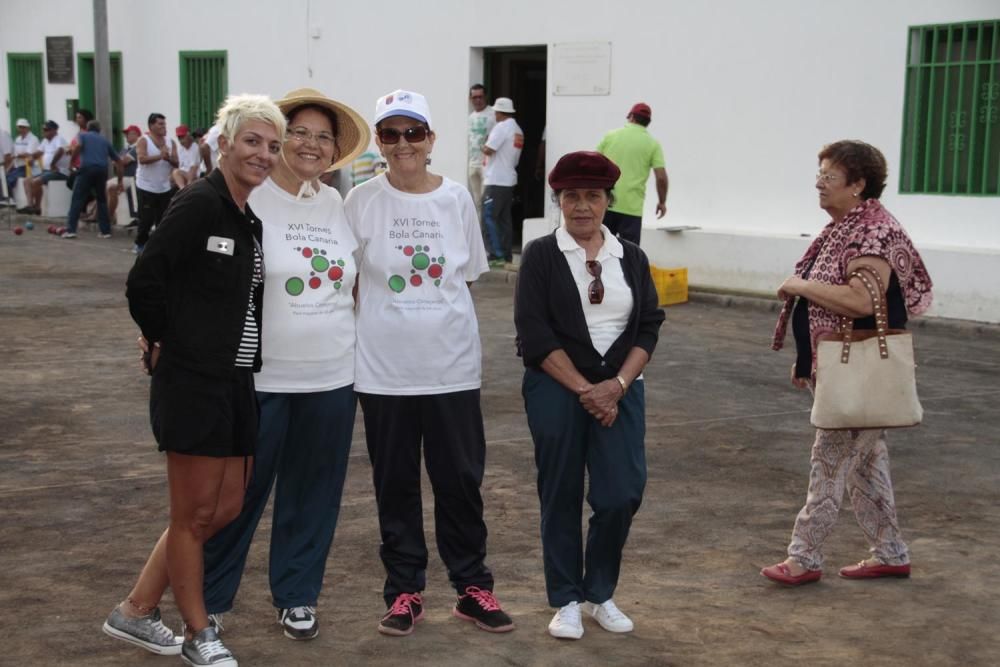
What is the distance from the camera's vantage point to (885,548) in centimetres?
550

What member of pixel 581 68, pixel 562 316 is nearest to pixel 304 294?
pixel 562 316

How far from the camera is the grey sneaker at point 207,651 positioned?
4.41 m

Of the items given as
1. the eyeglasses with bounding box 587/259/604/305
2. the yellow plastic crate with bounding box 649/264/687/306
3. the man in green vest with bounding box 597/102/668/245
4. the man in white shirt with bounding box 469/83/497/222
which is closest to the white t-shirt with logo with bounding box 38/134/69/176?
the man in white shirt with bounding box 469/83/497/222

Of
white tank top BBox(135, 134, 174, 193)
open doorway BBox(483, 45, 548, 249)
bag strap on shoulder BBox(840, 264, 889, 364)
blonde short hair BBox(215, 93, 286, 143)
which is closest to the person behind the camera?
blonde short hair BBox(215, 93, 286, 143)

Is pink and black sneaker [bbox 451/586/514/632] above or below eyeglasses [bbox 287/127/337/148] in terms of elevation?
below

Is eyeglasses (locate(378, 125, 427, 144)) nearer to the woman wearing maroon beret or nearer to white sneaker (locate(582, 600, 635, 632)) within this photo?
the woman wearing maroon beret

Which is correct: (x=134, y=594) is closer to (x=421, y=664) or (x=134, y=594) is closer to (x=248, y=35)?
(x=421, y=664)

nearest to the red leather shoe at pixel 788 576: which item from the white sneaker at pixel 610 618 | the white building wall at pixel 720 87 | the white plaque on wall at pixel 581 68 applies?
the white sneaker at pixel 610 618

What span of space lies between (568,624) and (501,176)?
12.1 meters

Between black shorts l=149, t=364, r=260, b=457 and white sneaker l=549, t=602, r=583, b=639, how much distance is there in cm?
130

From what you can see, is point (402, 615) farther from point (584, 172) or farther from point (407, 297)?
point (584, 172)

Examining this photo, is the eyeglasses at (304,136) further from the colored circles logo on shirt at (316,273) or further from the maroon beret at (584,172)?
the maroon beret at (584,172)

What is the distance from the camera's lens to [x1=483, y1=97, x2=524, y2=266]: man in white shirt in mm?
16531

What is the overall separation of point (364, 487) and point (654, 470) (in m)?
1.50
